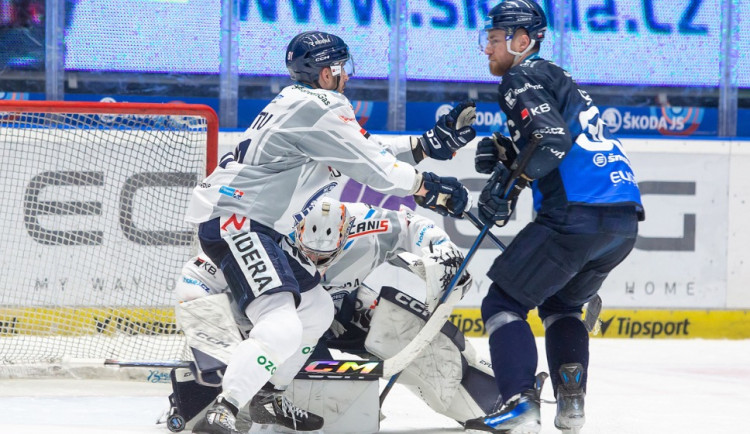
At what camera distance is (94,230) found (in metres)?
4.50

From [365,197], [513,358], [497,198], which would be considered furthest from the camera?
[365,197]

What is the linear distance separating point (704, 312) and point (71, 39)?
3.32m

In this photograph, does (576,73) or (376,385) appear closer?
(376,385)

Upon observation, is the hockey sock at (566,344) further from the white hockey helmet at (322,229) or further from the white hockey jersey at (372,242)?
the white hockey helmet at (322,229)

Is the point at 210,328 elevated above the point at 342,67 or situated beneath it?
situated beneath

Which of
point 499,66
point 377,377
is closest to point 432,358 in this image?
point 377,377

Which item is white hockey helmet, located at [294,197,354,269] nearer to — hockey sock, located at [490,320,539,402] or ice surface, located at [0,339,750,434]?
hockey sock, located at [490,320,539,402]

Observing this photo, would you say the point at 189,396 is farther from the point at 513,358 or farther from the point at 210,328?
the point at 513,358

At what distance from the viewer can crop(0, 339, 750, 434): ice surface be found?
328 centimetres

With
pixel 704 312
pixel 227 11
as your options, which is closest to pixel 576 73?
pixel 704 312

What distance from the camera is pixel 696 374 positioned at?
14.8 ft

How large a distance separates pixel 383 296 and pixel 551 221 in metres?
0.56

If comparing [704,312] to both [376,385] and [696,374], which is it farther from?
[376,385]

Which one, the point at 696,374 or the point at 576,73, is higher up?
the point at 576,73
